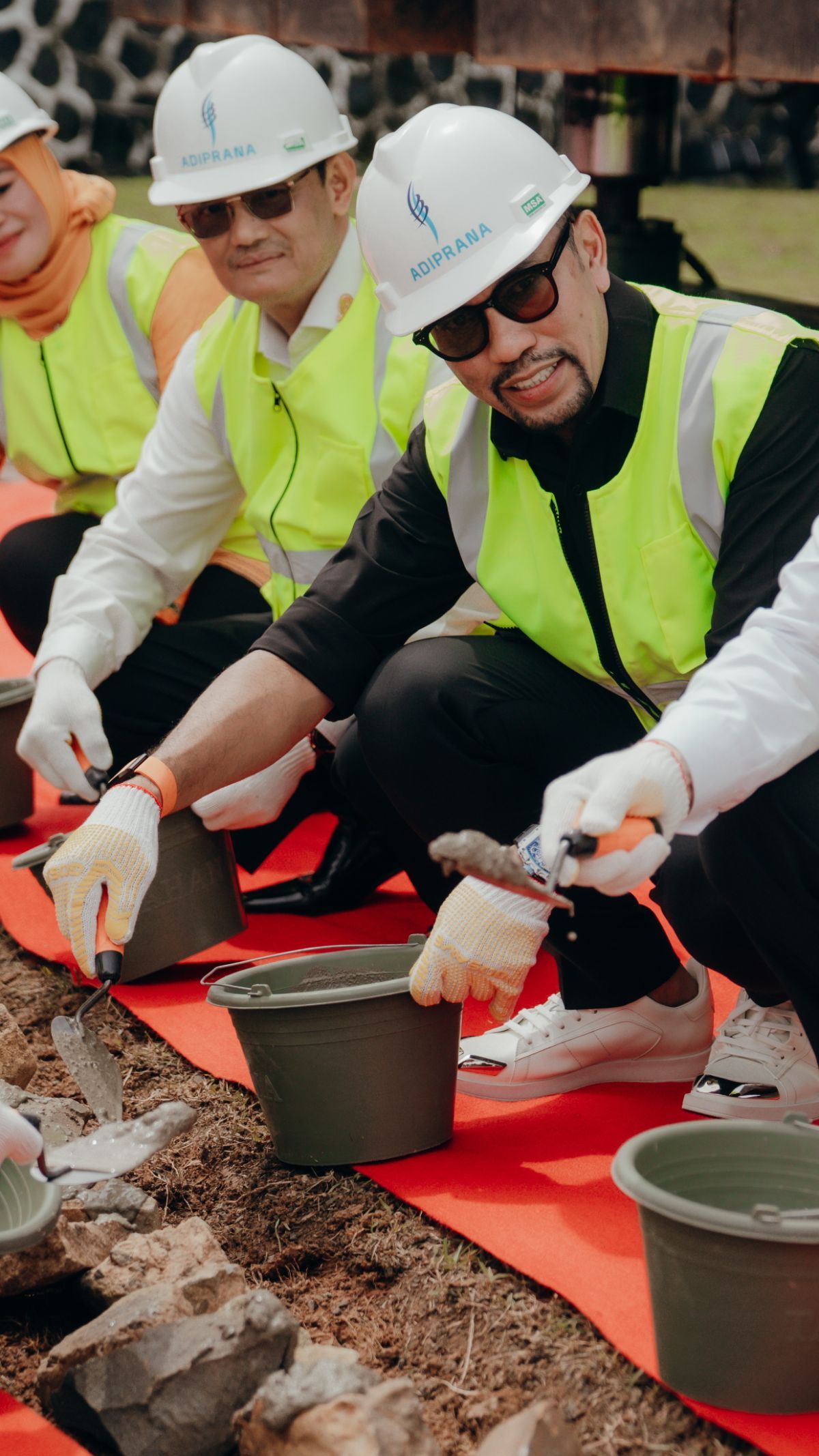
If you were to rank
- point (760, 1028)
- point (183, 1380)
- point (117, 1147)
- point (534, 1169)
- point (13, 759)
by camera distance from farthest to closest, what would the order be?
point (13, 759) → point (760, 1028) → point (534, 1169) → point (117, 1147) → point (183, 1380)

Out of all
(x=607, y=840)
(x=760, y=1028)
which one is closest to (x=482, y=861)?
(x=607, y=840)

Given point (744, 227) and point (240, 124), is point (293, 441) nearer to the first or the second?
point (240, 124)

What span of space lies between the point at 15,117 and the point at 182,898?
1.63 meters

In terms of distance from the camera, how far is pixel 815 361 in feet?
6.33

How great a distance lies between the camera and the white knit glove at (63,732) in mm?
2645

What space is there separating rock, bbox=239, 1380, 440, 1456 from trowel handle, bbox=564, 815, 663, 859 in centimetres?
51

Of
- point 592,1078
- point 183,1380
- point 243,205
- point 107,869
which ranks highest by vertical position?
point 243,205

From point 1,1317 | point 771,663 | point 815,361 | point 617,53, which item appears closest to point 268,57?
point 617,53

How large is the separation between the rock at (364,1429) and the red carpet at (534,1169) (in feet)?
0.93

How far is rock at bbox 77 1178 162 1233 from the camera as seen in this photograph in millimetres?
1869

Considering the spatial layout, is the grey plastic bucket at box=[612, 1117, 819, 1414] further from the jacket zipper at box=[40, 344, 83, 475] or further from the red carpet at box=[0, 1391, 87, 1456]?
the jacket zipper at box=[40, 344, 83, 475]

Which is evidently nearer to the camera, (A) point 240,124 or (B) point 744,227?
(A) point 240,124

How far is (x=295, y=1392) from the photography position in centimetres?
141

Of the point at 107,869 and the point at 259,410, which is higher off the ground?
the point at 259,410
